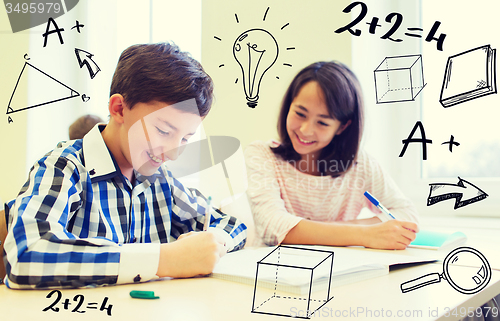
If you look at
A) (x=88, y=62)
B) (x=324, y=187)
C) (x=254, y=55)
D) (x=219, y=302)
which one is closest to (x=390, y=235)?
(x=324, y=187)

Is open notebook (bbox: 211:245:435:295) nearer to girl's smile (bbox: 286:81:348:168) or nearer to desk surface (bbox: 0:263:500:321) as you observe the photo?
desk surface (bbox: 0:263:500:321)

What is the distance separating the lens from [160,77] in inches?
27.0

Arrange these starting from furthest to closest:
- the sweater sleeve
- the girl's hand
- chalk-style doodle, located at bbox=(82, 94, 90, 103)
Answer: chalk-style doodle, located at bbox=(82, 94, 90, 103) < the sweater sleeve < the girl's hand

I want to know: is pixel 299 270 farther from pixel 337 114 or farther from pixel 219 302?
pixel 337 114

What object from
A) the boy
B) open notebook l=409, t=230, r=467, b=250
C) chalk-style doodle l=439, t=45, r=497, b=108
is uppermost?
chalk-style doodle l=439, t=45, r=497, b=108

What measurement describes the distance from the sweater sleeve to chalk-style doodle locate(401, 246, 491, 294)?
1.02ft

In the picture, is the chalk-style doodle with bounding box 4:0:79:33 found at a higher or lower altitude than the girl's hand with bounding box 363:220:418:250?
higher

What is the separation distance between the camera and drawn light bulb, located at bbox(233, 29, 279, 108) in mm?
1144

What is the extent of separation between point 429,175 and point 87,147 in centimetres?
110

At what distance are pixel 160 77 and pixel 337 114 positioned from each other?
1.73 ft

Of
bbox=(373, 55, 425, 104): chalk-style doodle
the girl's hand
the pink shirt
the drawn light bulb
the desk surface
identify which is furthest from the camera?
bbox=(373, 55, 425, 104): chalk-style doodle

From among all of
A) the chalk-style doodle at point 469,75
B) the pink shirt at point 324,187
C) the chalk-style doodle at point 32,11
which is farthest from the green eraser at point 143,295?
the chalk-style doodle at point 32,11

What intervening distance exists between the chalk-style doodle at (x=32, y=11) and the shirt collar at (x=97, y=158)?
1.17 meters

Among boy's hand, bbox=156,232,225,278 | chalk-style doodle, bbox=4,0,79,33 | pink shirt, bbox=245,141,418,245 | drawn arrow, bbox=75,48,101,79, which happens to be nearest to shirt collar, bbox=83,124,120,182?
boy's hand, bbox=156,232,225,278
